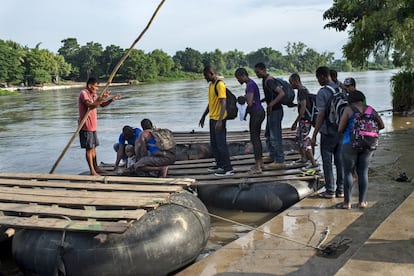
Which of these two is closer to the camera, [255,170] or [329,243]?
[329,243]

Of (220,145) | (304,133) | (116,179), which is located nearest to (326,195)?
(304,133)

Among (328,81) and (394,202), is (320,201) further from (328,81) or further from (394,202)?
(328,81)

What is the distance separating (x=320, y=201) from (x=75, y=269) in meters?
3.23

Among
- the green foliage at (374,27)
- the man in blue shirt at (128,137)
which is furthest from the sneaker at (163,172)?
the green foliage at (374,27)

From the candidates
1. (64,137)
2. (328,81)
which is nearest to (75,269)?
(328,81)

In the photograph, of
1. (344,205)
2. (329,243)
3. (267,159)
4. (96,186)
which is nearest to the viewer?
(329,243)

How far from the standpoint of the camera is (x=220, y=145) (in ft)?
23.8

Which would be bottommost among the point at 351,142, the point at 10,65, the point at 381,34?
the point at 351,142

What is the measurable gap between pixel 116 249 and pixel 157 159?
2.82 m

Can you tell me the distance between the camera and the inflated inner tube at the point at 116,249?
14.4 ft

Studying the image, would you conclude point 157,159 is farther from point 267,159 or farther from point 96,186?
point 267,159

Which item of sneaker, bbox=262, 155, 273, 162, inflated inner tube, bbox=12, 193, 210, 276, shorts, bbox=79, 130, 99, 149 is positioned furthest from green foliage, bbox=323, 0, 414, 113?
inflated inner tube, bbox=12, 193, 210, 276

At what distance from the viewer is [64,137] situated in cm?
1780

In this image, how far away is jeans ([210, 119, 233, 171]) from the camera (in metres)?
7.14
